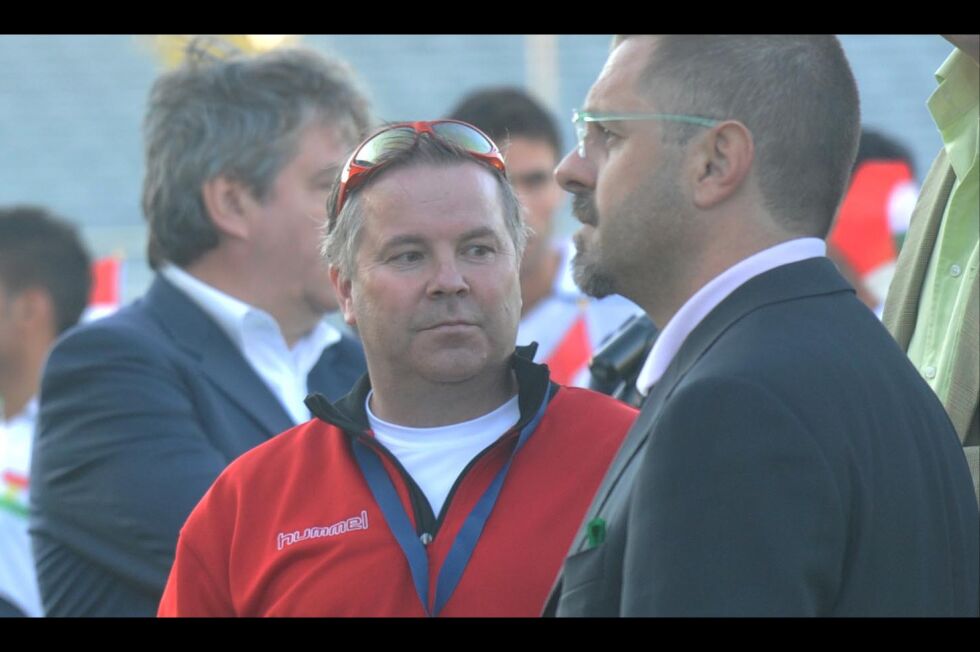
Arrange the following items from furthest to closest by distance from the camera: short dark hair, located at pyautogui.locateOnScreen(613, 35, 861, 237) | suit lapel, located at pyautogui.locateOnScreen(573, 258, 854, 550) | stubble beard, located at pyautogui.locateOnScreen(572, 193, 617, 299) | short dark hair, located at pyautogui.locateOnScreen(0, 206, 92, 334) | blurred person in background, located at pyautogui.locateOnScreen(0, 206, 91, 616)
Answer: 1. short dark hair, located at pyautogui.locateOnScreen(0, 206, 92, 334)
2. blurred person in background, located at pyautogui.locateOnScreen(0, 206, 91, 616)
3. stubble beard, located at pyautogui.locateOnScreen(572, 193, 617, 299)
4. short dark hair, located at pyautogui.locateOnScreen(613, 35, 861, 237)
5. suit lapel, located at pyautogui.locateOnScreen(573, 258, 854, 550)

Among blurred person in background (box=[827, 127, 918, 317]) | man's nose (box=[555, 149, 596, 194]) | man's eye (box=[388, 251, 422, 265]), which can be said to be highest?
blurred person in background (box=[827, 127, 918, 317])

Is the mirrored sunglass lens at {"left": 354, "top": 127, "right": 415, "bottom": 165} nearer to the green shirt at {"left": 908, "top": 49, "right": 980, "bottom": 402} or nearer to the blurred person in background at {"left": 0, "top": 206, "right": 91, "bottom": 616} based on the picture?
the green shirt at {"left": 908, "top": 49, "right": 980, "bottom": 402}

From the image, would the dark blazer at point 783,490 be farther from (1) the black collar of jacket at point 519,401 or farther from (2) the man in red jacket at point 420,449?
(1) the black collar of jacket at point 519,401

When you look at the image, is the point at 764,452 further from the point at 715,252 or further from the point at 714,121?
the point at 714,121

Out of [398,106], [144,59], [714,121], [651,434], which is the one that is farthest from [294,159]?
[144,59]

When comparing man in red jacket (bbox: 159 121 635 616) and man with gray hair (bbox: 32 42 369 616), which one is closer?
man in red jacket (bbox: 159 121 635 616)

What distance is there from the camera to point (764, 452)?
186 centimetres

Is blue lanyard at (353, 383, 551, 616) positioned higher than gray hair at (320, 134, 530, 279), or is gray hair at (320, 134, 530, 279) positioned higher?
gray hair at (320, 134, 530, 279)

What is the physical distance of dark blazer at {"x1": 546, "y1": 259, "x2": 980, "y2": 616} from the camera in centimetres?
185

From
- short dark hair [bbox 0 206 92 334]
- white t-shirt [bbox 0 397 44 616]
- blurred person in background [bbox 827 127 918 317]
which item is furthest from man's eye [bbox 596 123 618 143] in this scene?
short dark hair [bbox 0 206 92 334]

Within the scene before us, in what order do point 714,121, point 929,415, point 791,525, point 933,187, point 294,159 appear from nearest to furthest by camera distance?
1. point 791,525
2. point 929,415
3. point 714,121
4. point 933,187
5. point 294,159

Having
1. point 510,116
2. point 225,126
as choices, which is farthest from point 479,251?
point 510,116

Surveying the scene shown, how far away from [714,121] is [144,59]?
52.4ft

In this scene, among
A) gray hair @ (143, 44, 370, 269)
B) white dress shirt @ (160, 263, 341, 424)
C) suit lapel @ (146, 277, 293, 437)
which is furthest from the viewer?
gray hair @ (143, 44, 370, 269)
